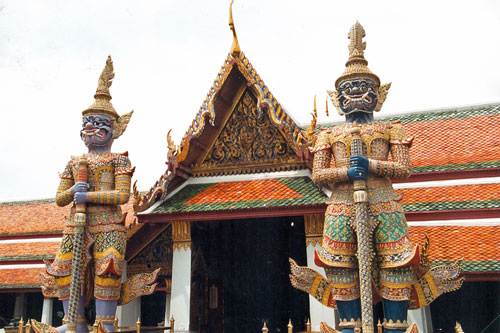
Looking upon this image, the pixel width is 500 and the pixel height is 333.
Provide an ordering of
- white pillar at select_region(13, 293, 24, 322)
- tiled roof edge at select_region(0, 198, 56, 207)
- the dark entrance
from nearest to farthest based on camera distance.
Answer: the dark entrance → white pillar at select_region(13, 293, 24, 322) → tiled roof edge at select_region(0, 198, 56, 207)

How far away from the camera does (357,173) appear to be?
5.49m

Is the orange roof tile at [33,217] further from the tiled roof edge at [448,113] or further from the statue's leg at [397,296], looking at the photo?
the statue's leg at [397,296]

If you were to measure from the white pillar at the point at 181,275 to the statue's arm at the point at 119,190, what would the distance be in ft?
4.18

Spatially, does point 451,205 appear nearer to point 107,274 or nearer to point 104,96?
point 107,274

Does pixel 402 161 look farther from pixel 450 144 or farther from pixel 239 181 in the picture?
pixel 450 144

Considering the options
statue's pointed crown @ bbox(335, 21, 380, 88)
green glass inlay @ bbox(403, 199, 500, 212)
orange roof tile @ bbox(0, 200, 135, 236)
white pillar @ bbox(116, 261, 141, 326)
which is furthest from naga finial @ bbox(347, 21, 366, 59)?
orange roof tile @ bbox(0, 200, 135, 236)

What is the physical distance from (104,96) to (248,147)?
8.18ft

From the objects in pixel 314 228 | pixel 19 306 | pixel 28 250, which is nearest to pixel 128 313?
pixel 314 228

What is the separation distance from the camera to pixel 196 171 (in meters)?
8.38

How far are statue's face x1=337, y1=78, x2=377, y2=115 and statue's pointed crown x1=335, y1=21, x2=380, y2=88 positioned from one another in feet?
0.25

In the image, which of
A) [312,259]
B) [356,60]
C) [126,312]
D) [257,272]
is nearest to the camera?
[356,60]

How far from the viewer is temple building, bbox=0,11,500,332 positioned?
24.0ft

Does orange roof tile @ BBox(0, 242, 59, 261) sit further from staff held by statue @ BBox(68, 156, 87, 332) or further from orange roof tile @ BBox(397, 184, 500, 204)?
orange roof tile @ BBox(397, 184, 500, 204)

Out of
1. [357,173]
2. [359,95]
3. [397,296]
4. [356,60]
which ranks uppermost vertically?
[356,60]
